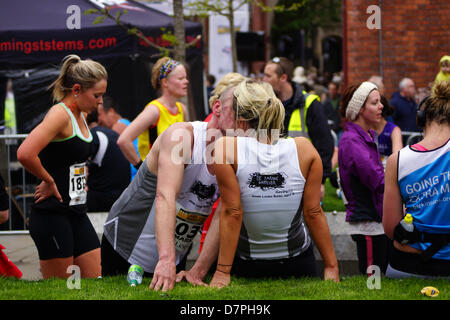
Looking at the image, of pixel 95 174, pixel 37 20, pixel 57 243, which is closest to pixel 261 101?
pixel 57 243

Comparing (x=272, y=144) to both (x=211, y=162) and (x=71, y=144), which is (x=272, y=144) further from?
(x=71, y=144)

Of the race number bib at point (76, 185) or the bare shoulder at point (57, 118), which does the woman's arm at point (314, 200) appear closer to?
the bare shoulder at point (57, 118)

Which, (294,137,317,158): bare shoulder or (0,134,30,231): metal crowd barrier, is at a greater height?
(294,137,317,158): bare shoulder

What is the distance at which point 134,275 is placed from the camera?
11.6 ft

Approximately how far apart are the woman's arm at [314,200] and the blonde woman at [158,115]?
114 inches

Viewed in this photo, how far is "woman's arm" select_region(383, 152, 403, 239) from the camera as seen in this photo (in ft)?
11.5

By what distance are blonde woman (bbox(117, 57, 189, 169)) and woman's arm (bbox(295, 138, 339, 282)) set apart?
290 cm

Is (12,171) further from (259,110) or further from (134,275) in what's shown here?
(259,110)

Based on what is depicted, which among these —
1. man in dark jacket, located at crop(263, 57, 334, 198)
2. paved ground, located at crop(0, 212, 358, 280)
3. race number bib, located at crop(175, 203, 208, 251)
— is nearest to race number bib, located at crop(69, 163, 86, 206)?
race number bib, located at crop(175, 203, 208, 251)

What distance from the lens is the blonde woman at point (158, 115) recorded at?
20.2 feet

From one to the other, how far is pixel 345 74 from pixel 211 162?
10.1 meters

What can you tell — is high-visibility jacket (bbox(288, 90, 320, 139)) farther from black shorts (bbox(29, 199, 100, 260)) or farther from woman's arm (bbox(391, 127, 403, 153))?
black shorts (bbox(29, 199, 100, 260))

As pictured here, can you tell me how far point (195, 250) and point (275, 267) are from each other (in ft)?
12.5
